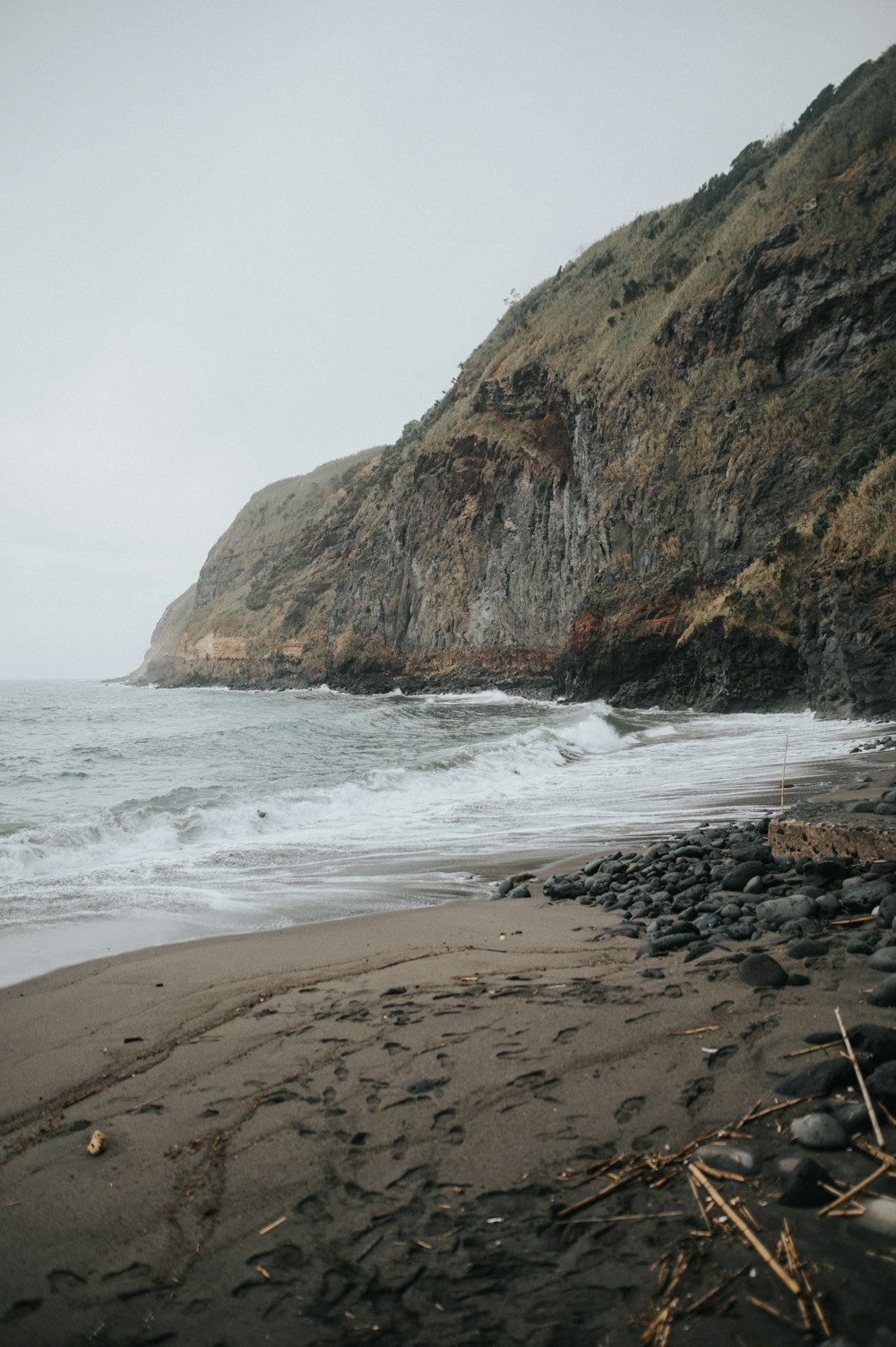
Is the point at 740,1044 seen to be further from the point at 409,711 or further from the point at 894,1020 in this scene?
the point at 409,711

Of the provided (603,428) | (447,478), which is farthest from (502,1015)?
(447,478)

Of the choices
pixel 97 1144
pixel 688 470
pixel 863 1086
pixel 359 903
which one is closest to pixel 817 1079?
pixel 863 1086

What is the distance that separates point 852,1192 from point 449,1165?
0.97m

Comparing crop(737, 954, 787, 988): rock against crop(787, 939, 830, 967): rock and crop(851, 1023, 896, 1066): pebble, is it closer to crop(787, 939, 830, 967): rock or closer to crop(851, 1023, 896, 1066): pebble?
crop(787, 939, 830, 967): rock

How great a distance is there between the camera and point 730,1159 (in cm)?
174

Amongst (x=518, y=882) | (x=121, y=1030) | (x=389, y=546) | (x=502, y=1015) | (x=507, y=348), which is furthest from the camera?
(x=389, y=546)

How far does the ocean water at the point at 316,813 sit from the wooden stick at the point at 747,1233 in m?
3.73

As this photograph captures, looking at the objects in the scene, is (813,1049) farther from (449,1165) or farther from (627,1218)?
(449,1165)

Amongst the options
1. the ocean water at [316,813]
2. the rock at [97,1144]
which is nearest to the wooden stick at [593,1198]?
the rock at [97,1144]

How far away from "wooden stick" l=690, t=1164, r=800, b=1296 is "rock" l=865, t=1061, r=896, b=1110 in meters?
0.52

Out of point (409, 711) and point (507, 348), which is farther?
point (507, 348)

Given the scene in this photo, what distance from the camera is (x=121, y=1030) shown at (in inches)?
123

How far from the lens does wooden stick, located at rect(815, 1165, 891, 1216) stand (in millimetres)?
1514

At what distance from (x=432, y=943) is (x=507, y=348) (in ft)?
161
